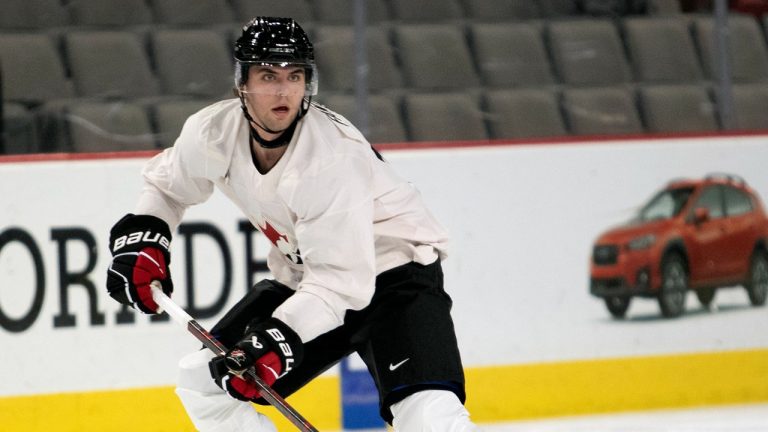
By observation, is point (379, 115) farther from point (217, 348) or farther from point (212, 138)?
point (217, 348)

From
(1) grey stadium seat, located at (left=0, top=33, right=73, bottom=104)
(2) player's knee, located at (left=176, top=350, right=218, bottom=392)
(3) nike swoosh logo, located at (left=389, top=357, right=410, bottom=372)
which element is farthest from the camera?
(1) grey stadium seat, located at (left=0, top=33, right=73, bottom=104)

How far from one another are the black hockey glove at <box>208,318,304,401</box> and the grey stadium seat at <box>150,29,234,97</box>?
1.97 meters

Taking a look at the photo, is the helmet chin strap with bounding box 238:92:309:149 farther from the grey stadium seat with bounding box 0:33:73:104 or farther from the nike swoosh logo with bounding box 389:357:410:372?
the grey stadium seat with bounding box 0:33:73:104

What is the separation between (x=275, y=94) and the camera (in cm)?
270

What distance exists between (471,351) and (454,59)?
104 cm

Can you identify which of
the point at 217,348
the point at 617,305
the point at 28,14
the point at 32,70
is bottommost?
the point at 617,305

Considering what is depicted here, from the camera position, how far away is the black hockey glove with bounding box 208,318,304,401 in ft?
8.34

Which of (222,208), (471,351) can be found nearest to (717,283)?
(471,351)

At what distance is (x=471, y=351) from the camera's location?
4.52 meters

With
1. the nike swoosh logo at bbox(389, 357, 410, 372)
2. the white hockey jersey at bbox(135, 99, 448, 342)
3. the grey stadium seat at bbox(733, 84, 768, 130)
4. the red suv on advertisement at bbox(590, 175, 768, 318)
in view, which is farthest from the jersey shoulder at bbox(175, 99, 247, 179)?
the grey stadium seat at bbox(733, 84, 768, 130)

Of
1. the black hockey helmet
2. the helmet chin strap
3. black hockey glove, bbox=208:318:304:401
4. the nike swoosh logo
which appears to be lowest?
the nike swoosh logo

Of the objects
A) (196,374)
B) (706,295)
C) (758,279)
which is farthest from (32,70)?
(758,279)

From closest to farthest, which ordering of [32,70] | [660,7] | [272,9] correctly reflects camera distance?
1. [32,70]
2. [272,9]
3. [660,7]

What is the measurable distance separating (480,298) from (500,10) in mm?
1066
